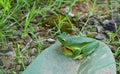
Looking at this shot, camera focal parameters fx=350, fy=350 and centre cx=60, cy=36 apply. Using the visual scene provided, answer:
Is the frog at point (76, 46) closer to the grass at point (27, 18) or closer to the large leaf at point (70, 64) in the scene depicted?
the large leaf at point (70, 64)

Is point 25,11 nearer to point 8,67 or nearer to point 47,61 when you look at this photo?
point 8,67

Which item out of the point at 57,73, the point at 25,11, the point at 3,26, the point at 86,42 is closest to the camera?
the point at 57,73

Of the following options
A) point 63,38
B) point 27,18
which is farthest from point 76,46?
point 27,18

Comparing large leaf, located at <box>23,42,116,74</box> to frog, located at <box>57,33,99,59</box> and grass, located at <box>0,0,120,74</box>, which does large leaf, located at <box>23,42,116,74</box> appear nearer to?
frog, located at <box>57,33,99,59</box>

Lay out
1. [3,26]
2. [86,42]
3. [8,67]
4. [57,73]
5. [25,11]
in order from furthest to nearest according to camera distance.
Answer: [25,11] → [3,26] → [8,67] → [86,42] → [57,73]

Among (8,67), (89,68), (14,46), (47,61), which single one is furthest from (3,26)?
(89,68)

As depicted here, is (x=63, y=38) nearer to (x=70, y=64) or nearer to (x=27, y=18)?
(x=70, y=64)
